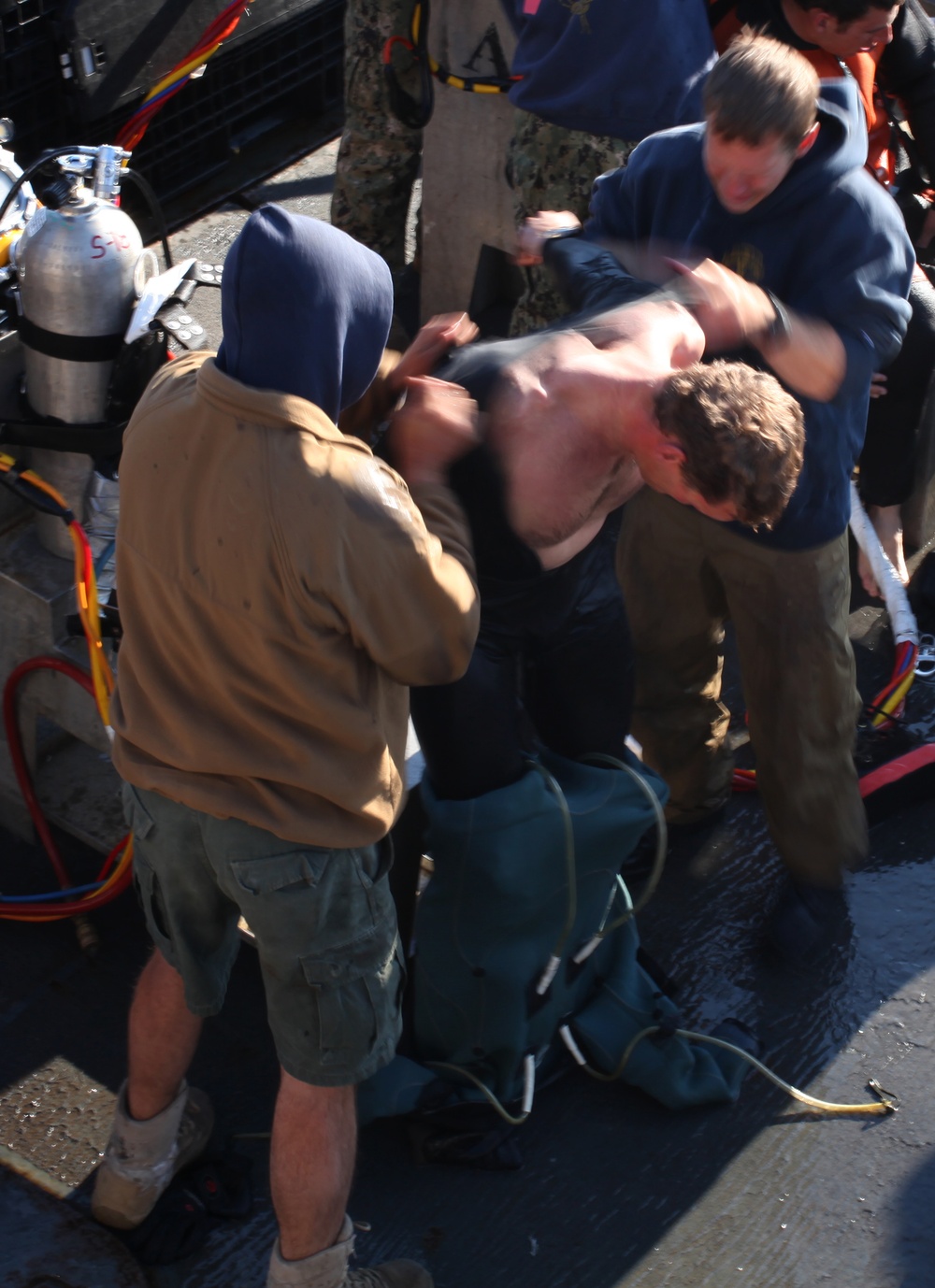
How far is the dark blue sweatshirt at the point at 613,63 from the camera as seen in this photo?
3623 mm

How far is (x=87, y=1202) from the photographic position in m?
2.66

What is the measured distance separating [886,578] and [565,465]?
6.32 ft

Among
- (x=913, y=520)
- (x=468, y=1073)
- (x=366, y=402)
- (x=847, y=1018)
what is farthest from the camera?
(x=913, y=520)

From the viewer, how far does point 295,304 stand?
6.42 feet

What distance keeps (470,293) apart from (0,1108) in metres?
3.55

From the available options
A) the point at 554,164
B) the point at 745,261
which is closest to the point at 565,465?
the point at 745,261

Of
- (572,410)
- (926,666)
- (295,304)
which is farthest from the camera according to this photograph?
(926,666)

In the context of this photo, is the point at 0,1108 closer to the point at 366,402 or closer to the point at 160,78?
the point at 366,402

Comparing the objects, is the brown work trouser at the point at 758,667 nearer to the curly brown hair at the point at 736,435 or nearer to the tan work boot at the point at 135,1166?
the curly brown hair at the point at 736,435

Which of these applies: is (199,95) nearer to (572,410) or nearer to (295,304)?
(572,410)

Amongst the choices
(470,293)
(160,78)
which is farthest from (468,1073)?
(160,78)

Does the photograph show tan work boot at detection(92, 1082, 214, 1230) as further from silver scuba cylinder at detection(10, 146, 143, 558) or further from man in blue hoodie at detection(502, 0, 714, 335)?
man in blue hoodie at detection(502, 0, 714, 335)

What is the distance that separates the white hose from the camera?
13.2 ft

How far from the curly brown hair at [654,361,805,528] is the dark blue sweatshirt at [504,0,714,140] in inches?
65.1
